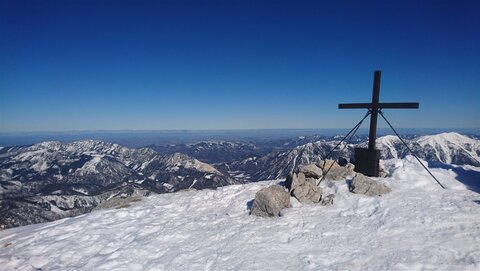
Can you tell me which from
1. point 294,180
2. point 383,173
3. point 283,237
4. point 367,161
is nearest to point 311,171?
point 294,180

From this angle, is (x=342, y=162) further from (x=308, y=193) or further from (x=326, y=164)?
(x=308, y=193)

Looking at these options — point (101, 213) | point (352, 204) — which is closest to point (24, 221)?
point (101, 213)

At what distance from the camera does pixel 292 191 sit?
1759 centimetres

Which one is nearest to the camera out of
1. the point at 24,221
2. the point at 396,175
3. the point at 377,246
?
the point at 377,246

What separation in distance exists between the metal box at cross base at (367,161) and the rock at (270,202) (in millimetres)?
6666

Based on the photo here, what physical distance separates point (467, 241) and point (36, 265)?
16.3 meters

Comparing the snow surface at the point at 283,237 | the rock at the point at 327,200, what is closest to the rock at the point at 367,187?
the snow surface at the point at 283,237

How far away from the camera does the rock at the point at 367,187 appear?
16.4 metres

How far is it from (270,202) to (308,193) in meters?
2.80

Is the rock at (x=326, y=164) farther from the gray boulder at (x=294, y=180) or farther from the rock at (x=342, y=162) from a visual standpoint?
the gray boulder at (x=294, y=180)

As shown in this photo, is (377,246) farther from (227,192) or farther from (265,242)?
(227,192)

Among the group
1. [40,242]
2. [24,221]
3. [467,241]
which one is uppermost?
[467,241]

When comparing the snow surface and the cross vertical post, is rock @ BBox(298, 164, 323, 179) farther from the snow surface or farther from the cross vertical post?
the cross vertical post

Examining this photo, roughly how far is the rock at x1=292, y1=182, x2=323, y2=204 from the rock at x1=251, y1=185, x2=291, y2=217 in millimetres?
908
